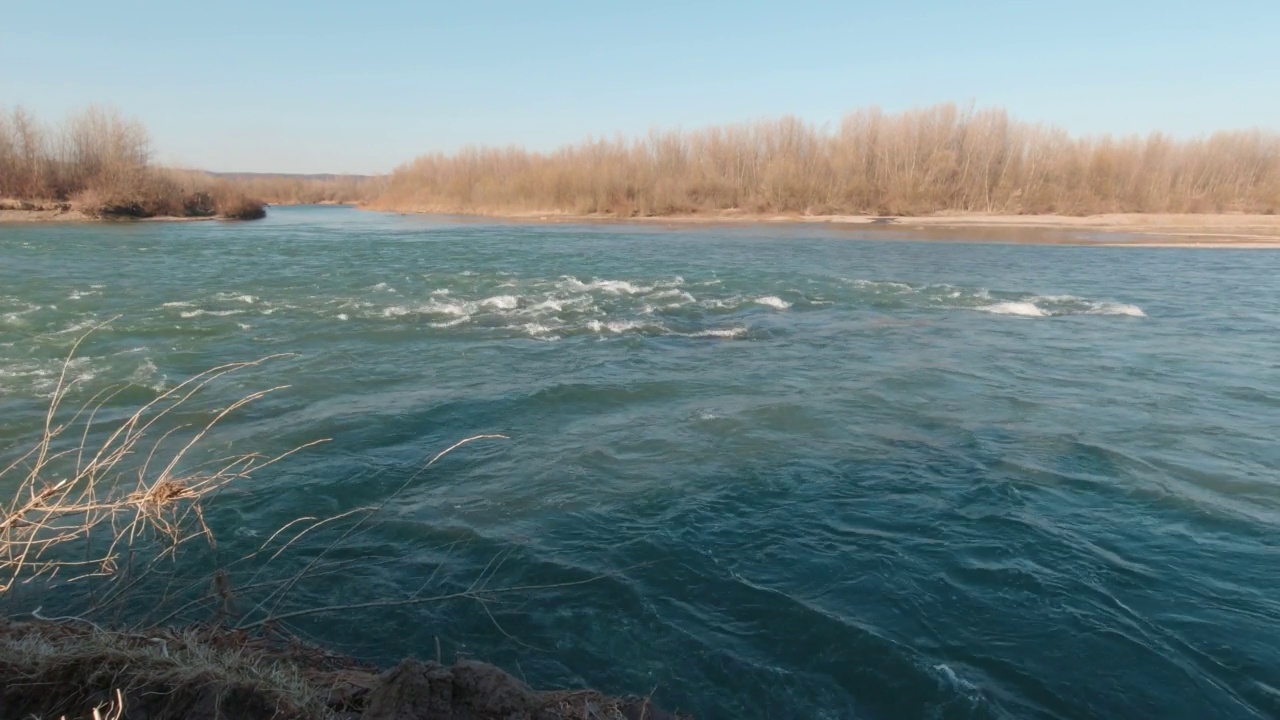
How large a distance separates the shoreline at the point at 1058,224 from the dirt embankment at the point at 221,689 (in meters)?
45.7

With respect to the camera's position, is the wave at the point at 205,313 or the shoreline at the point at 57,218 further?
the shoreline at the point at 57,218

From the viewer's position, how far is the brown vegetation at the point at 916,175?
70375 millimetres

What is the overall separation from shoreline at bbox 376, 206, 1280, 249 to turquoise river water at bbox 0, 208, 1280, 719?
86.2 feet

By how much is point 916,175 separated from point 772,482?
72.5 metres

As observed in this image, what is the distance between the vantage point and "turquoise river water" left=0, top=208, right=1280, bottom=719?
5418 millimetres

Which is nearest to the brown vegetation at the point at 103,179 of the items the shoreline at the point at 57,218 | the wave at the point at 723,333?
the shoreline at the point at 57,218

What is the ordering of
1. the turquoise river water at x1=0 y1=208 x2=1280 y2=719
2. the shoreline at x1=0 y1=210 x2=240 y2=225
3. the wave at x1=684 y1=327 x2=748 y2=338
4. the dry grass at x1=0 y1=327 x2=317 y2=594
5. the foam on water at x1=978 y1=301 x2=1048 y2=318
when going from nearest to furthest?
1. the dry grass at x1=0 y1=327 x2=317 y2=594
2. the turquoise river water at x1=0 y1=208 x2=1280 y2=719
3. the wave at x1=684 y1=327 x2=748 y2=338
4. the foam on water at x1=978 y1=301 x2=1048 y2=318
5. the shoreline at x1=0 y1=210 x2=240 y2=225

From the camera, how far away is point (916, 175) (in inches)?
2901

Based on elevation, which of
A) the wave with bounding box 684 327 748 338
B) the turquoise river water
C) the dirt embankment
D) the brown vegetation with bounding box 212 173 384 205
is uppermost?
the brown vegetation with bounding box 212 173 384 205

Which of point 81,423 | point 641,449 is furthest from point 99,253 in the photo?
point 641,449

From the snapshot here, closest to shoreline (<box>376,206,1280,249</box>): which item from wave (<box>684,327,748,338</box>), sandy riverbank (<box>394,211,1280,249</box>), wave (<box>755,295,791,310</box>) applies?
sandy riverbank (<box>394,211,1280,249</box>)

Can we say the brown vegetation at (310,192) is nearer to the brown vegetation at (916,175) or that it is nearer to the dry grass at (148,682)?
the brown vegetation at (916,175)

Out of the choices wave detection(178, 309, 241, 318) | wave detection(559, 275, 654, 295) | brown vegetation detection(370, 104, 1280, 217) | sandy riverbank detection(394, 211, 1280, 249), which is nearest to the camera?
wave detection(178, 309, 241, 318)

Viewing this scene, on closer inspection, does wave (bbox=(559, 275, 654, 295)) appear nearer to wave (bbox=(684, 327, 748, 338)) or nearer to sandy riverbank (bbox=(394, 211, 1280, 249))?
wave (bbox=(684, 327, 748, 338))
